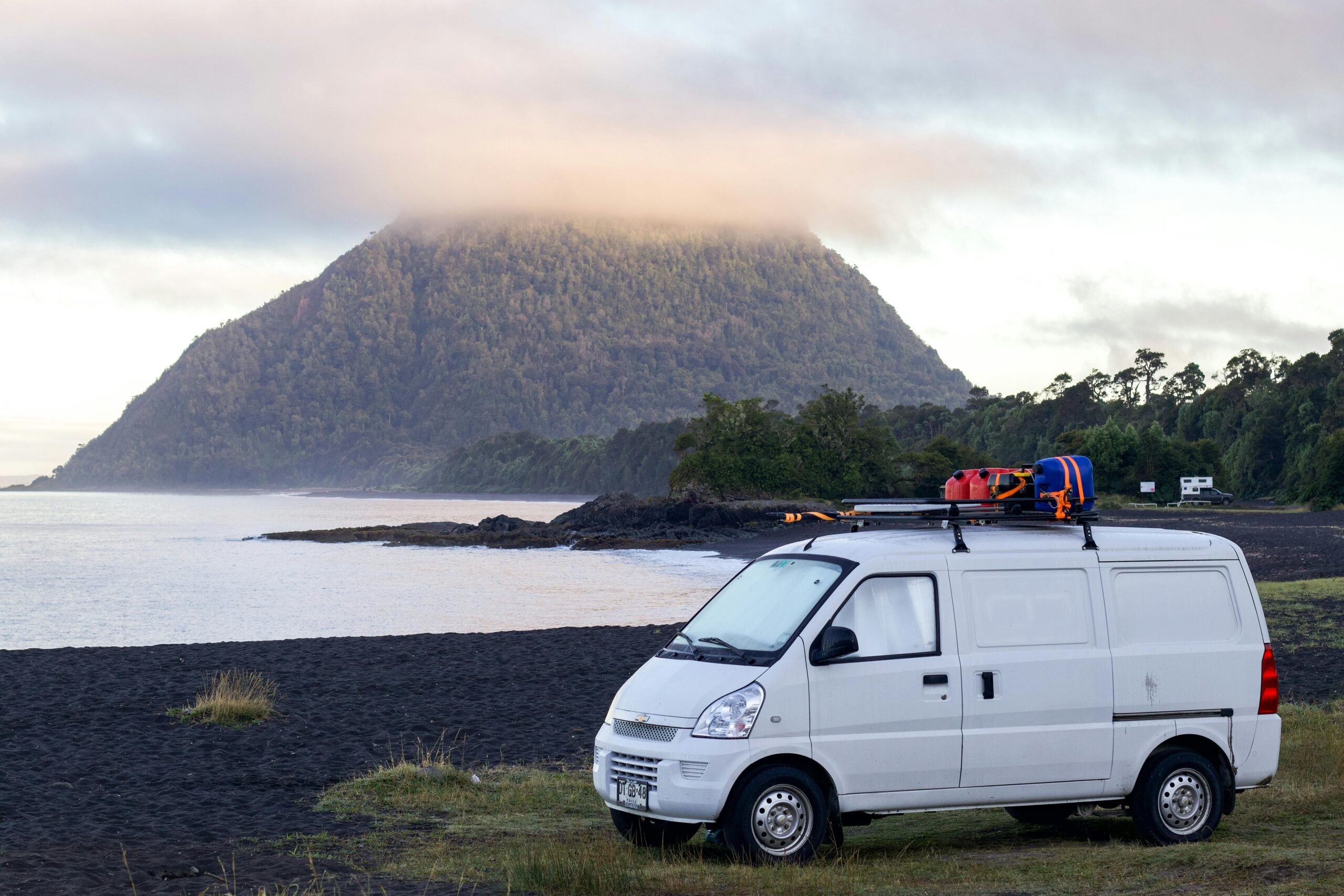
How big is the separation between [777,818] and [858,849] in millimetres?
1245

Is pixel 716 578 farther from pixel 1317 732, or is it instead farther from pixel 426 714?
pixel 1317 732

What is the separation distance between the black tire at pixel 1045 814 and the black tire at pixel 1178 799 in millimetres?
976

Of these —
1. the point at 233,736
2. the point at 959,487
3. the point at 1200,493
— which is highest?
the point at 959,487

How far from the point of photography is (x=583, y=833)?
30.1ft

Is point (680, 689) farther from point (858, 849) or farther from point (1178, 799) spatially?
point (1178, 799)

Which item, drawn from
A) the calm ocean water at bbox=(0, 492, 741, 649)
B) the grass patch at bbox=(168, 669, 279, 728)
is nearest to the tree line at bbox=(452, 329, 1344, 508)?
the calm ocean water at bbox=(0, 492, 741, 649)

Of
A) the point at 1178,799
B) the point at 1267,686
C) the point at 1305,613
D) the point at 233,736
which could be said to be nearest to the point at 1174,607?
the point at 1267,686

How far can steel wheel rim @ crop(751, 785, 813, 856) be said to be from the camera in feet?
24.1

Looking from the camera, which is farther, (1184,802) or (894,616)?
(1184,802)

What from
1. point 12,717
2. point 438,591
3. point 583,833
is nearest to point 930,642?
point 583,833

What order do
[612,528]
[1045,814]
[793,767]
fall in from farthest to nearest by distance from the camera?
[612,528] < [1045,814] < [793,767]

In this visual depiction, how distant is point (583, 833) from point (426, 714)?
761 cm

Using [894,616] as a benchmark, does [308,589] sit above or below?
below

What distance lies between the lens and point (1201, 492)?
104812mm
